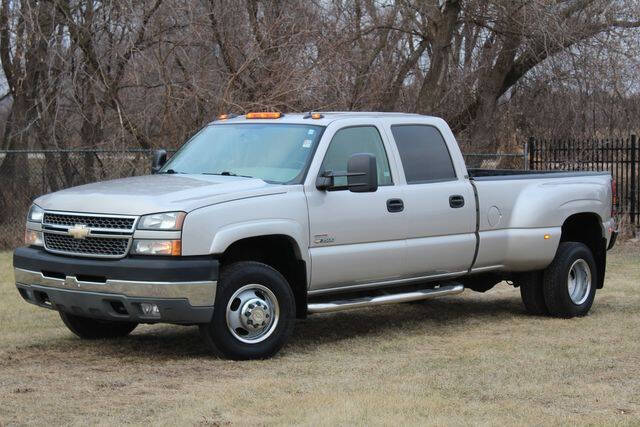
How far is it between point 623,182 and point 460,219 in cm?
1104

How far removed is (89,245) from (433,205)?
2957 millimetres

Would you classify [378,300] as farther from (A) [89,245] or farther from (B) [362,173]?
(A) [89,245]

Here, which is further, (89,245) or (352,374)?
(89,245)

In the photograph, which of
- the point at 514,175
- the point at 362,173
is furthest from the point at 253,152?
the point at 514,175

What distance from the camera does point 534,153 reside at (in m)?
20.5

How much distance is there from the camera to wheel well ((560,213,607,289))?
36.3 ft

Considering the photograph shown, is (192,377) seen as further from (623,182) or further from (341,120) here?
(623,182)

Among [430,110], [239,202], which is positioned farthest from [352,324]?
[430,110]

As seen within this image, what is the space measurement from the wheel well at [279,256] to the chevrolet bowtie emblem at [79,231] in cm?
102

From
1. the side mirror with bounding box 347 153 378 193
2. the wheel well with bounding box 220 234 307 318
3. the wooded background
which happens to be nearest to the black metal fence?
the wooded background

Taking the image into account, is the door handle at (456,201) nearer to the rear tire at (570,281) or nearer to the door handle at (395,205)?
the door handle at (395,205)

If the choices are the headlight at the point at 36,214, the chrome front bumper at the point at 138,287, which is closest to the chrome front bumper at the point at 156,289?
the chrome front bumper at the point at 138,287

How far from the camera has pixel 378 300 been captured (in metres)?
9.22

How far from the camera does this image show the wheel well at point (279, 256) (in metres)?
8.58
